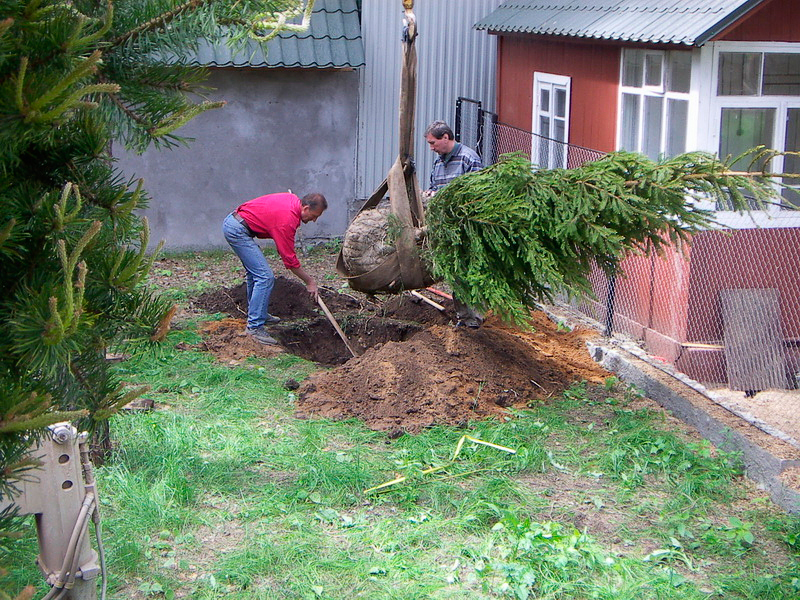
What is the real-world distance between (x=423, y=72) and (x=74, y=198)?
1134cm

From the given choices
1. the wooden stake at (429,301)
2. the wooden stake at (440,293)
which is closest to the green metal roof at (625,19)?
the wooden stake at (440,293)

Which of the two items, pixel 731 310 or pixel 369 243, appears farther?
pixel 731 310

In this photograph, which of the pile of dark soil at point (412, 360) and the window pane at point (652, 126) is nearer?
the pile of dark soil at point (412, 360)

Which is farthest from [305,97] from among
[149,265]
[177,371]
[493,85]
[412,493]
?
[149,265]

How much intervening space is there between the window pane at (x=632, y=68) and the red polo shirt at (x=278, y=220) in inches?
149

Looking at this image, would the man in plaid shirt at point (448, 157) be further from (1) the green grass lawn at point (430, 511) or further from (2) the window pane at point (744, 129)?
(1) the green grass lawn at point (430, 511)

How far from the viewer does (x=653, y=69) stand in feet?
28.7

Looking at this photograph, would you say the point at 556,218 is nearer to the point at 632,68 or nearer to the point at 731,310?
the point at 731,310

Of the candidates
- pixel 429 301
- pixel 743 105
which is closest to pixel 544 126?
pixel 743 105

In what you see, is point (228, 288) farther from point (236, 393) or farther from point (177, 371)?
point (236, 393)

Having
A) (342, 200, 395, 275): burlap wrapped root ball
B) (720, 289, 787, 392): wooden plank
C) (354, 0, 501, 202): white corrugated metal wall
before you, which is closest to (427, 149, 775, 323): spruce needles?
(342, 200, 395, 275): burlap wrapped root ball

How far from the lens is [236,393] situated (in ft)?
21.9

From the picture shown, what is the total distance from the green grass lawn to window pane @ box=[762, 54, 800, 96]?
369 cm

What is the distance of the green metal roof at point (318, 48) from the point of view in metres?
11.2
